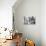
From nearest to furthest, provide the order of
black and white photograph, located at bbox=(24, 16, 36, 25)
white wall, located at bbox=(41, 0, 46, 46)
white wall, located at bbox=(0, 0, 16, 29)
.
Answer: white wall, located at bbox=(0, 0, 16, 29), white wall, located at bbox=(41, 0, 46, 46), black and white photograph, located at bbox=(24, 16, 36, 25)

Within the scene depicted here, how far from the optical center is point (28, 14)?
5148mm

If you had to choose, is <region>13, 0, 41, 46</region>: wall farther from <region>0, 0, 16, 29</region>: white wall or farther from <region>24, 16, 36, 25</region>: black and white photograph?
<region>0, 0, 16, 29</region>: white wall

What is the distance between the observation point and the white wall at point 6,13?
4055 millimetres

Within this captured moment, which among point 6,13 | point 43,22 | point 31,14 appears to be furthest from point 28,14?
point 6,13

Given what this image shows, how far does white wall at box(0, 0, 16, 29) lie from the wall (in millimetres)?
1025

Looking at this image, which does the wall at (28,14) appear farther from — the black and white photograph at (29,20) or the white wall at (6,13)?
the white wall at (6,13)

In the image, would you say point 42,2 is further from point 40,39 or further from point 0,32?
point 0,32

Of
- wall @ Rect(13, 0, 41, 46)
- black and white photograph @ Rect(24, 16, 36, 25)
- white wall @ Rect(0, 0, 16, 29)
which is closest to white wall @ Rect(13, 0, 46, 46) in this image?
wall @ Rect(13, 0, 41, 46)

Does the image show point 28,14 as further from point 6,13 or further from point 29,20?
point 6,13

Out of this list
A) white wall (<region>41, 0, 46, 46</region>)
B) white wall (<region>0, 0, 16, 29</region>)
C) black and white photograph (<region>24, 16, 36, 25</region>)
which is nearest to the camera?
white wall (<region>0, 0, 16, 29</region>)

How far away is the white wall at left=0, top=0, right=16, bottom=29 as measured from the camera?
13.3ft

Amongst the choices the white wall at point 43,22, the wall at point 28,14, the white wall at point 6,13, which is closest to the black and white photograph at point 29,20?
the wall at point 28,14

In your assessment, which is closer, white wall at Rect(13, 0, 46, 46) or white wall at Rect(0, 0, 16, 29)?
white wall at Rect(0, 0, 16, 29)

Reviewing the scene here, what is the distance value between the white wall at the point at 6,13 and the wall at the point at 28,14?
1.02 metres
